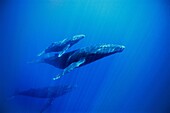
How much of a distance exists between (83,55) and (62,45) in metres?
0.55

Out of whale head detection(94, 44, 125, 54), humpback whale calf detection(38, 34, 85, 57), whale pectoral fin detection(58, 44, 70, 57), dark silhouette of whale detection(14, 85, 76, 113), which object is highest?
humpback whale calf detection(38, 34, 85, 57)

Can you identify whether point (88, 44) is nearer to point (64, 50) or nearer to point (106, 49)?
point (64, 50)

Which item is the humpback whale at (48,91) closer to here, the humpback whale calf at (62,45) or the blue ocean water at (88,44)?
the blue ocean water at (88,44)

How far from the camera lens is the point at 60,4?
13.1 feet

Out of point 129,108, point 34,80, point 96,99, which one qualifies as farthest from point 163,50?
point 34,80

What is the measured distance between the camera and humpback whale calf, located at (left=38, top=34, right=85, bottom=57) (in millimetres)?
3691

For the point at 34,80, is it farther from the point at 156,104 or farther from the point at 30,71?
the point at 156,104

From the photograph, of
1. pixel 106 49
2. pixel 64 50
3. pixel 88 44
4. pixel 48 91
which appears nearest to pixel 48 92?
pixel 48 91

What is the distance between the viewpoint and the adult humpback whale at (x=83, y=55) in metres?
3.19

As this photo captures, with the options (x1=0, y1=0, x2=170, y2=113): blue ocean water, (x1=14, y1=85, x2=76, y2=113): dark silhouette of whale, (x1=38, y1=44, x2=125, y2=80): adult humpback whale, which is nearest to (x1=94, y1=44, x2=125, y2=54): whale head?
(x1=38, y1=44, x2=125, y2=80): adult humpback whale

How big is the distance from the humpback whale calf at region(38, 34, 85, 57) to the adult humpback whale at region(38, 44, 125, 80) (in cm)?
9

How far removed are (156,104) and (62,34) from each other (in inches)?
82.5

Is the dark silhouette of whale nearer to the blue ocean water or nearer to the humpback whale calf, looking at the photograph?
the blue ocean water

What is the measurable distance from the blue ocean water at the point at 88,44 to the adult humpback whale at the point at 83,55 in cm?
34
